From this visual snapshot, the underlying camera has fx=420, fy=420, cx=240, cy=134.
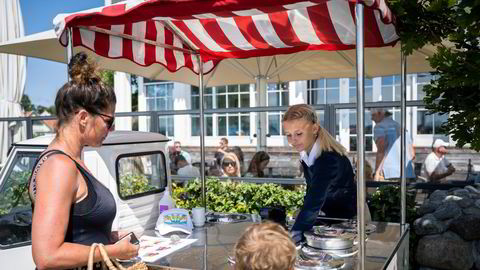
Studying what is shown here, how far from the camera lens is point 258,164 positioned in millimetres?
5988

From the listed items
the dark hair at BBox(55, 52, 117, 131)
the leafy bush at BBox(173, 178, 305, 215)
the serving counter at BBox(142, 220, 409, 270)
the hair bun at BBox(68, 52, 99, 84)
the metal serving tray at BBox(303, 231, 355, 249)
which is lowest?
the leafy bush at BBox(173, 178, 305, 215)

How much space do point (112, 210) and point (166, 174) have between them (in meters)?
1.59

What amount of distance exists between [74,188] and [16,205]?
1950mm

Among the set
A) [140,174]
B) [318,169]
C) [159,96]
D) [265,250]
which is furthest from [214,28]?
[159,96]

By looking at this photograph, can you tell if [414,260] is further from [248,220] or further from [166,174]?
[166,174]

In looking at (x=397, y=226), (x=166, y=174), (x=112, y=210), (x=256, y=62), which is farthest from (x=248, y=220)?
(x=256, y=62)

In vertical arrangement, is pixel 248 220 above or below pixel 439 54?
below

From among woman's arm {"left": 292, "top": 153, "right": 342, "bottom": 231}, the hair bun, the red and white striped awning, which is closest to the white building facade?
the red and white striped awning

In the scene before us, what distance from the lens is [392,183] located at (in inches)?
183

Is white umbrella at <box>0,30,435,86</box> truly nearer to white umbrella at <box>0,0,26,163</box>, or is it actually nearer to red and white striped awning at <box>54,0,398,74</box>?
white umbrella at <box>0,0,26,163</box>

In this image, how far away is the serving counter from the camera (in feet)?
7.40

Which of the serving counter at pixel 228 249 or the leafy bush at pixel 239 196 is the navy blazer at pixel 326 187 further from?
the leafy bush at pixel 239 196

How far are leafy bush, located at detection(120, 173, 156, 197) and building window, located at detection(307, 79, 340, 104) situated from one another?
36.2 ft

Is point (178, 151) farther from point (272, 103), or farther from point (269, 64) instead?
point (272, 103)
